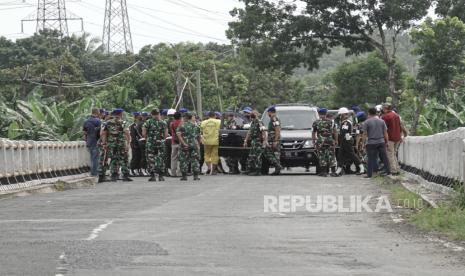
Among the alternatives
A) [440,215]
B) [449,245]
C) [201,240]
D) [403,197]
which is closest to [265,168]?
[403,197]

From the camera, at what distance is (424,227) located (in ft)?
41.3

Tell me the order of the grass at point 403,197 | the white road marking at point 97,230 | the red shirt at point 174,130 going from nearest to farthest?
the white road marking at point 97,230 → the grass at point 403,197 → the red shirt at point 174,130

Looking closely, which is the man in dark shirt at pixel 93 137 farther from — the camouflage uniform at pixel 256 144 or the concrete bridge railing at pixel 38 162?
the camouflage uniform at pixel 256 144

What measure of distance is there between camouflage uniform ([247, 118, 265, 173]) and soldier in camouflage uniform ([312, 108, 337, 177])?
160 cm

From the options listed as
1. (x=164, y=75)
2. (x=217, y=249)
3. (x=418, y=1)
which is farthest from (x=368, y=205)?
(x=164, y=75)

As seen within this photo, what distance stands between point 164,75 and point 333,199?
5106cm

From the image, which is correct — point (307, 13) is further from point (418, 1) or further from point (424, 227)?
point (424, 227)

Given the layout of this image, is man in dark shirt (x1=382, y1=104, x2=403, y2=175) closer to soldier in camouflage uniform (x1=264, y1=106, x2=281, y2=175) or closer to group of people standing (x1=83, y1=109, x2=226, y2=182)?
soldier in camouflage uniform (x1=264, y1=106, x2=281, y2=175)

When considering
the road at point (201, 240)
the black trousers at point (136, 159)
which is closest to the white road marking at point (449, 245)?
the road at point (201, 240)

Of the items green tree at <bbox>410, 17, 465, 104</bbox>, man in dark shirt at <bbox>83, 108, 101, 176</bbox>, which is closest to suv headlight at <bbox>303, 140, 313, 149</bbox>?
man in dark shirt at <bbox>83, 108, 101, 176</bbox>

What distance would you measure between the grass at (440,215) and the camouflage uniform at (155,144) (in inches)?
344

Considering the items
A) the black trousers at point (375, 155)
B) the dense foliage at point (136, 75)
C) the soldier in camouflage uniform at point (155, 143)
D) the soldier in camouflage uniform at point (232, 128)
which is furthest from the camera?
the dense foliage at point (136, 75)

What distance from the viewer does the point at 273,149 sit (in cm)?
2625

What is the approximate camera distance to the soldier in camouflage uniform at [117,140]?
24.3 metres
